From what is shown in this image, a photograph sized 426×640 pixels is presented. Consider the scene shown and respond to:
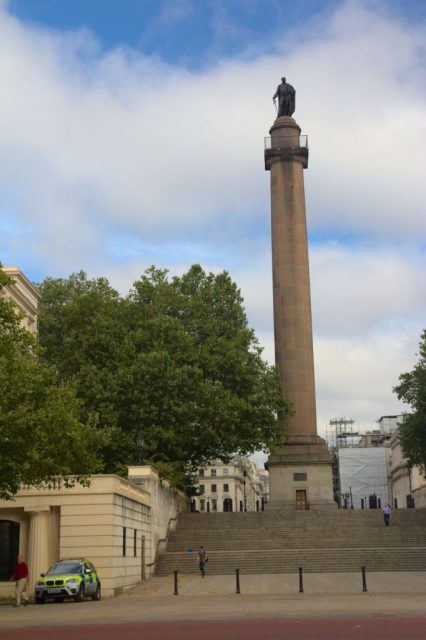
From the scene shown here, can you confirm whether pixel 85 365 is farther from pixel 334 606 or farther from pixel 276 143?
pixel 334 606

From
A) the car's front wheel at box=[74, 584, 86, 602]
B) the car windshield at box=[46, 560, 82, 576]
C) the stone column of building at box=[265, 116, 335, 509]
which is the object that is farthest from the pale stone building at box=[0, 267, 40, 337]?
the car's front wheel at box=[74, 584, 86, 602]

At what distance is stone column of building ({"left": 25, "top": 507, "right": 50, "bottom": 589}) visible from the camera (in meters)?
29.3

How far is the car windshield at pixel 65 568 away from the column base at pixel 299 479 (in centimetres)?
2938

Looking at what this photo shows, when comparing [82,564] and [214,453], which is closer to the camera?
[82,564]

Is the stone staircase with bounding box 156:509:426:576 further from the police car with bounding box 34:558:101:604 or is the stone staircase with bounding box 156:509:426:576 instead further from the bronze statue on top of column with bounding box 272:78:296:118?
the bronze statue on top of column with bounding box 272:78:296:118

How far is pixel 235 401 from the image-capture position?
4884 centimetres

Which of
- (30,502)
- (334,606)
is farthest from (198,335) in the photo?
(334,606)

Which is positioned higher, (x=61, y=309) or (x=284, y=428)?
(x=61, y=309)

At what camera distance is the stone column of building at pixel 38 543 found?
29344 mm

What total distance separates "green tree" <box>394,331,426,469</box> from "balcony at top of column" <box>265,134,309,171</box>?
15485 millimetres

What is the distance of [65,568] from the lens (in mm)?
25234

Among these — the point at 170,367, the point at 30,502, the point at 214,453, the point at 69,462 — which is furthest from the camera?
the point at 214,453

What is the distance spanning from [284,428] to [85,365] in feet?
45.7

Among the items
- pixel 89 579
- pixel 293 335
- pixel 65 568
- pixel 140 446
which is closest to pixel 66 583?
pixel 65 568
